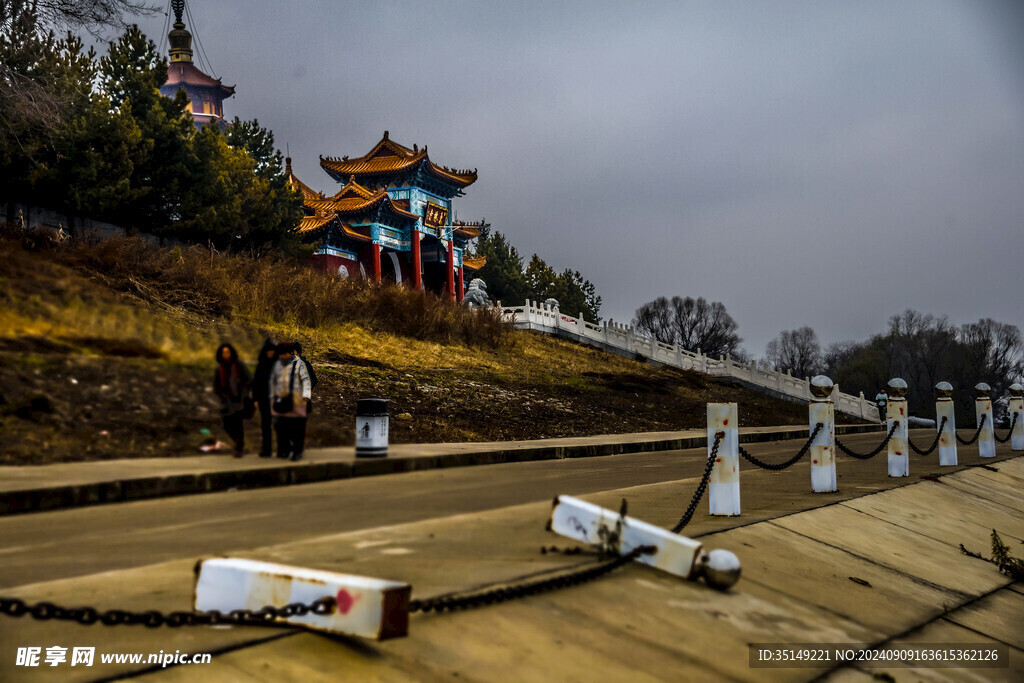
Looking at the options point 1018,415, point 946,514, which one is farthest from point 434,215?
point 946,514

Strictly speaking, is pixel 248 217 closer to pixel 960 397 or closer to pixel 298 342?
pixel 298 342

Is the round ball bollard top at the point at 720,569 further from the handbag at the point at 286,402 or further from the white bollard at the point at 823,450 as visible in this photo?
the white bollard at the point at 823,450

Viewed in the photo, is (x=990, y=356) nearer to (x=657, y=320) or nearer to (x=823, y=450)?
(x=657, y=320)

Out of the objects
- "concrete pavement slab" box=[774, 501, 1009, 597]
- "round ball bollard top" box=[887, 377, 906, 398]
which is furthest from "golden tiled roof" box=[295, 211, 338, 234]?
"concrete pavement slab" box=[774, 501, 1009, 597]

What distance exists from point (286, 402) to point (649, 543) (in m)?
2.41

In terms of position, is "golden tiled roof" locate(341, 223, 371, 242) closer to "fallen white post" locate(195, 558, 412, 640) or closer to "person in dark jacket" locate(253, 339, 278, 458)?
"fallen white post" locate(195, 558, 412, 640)

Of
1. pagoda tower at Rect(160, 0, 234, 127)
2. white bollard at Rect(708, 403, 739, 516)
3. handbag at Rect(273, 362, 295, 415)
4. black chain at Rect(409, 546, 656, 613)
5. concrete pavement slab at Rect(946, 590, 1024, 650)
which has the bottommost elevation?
concrete pavement slab at Rect(946, 590, 1024, 650)

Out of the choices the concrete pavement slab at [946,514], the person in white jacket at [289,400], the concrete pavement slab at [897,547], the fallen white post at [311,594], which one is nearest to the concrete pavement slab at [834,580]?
the concrete pavement slab at [897,547]

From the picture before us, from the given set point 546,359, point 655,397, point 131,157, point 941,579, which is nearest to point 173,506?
point 941,579

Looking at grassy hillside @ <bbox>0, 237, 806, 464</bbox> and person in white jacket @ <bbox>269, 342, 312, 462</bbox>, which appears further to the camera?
person in white jacket @ <bbox>269, 342, 312, 462</bbox>

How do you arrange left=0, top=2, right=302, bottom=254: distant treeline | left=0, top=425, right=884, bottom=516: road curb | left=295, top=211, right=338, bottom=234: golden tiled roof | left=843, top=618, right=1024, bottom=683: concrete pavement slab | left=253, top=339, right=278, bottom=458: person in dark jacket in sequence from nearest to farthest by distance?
left=0, top=425, right=884, bottom=516: road curb, left=253, top=339, right=278, bottom=458: person in dark jacket, left=843, top=618, right=1024, bottom=683: concrete pavement slab, left=0, top=2, right=302, bottom=254: distant treeline, left=295, top=211, right=338, bottom=234: golden tiled roof

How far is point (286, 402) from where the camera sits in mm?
1562

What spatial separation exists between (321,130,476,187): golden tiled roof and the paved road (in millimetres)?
43822

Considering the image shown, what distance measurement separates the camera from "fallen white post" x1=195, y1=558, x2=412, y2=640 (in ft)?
7.68
